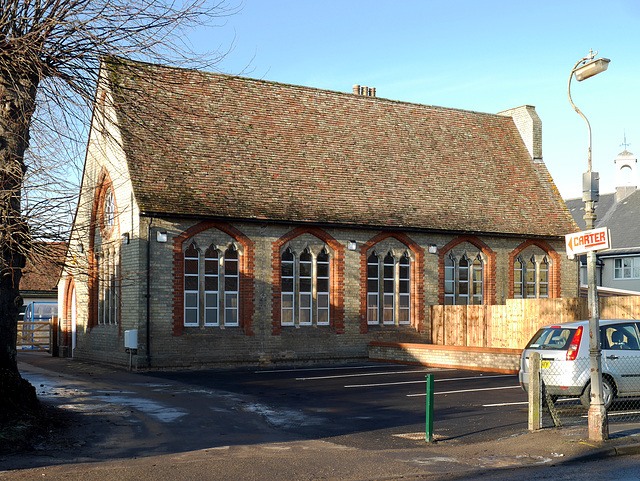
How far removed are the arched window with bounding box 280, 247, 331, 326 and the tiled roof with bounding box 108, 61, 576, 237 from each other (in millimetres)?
1533

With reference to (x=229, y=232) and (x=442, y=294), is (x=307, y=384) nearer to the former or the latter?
(x=229, y=232)

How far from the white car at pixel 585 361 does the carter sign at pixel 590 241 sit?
2.62 meters

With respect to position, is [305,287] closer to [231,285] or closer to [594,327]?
[231,285]

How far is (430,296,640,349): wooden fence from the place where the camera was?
24594 millimetres

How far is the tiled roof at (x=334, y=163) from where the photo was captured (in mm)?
25016

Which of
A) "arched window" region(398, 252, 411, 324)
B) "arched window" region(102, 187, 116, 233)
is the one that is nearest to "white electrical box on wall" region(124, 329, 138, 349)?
"arched window" region(102, 187, 116, 233)

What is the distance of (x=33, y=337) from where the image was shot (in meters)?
36.8

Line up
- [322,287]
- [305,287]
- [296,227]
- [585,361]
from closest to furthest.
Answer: [585,361] → [296,227] → [305,287] → [322,287]

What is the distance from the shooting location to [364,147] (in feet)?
98.4

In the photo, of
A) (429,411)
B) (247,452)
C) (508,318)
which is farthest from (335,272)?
(247,452)

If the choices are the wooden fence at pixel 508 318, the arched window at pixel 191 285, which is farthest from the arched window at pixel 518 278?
the arched window at pixel 191 285

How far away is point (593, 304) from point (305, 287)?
15948 mm

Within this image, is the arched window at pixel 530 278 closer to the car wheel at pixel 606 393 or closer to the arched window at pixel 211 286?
the arched window at pixel 211 286

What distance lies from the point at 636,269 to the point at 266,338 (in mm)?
32353
